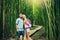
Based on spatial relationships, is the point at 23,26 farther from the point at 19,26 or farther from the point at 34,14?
the point at 34,14

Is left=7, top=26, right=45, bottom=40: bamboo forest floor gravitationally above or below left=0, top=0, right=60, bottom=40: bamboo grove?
below

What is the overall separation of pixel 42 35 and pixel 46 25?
0.47 ft

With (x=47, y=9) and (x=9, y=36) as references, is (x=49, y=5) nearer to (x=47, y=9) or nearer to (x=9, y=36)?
(x=47, y=9)

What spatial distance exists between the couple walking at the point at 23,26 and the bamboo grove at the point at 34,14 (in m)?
0.05

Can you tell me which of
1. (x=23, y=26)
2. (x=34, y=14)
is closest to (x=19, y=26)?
(x=23, y=26)

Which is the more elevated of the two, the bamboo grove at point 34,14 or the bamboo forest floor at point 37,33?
the bamboo grove at point 34,14

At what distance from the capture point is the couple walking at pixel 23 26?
9.29 feet

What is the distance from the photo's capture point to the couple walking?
2830mm

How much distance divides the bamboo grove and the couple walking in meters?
0.05

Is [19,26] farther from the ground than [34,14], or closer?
closer

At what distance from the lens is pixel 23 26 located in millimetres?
2840

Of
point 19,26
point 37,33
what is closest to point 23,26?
point 19,26

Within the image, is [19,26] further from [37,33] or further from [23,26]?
[37,33]

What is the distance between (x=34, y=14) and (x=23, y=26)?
0.22m
